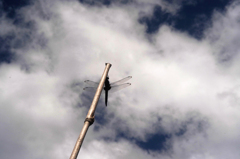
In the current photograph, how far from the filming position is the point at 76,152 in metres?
7.40

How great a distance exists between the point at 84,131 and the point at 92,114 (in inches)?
39.4

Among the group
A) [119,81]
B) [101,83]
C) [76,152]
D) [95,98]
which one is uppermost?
[119,81]

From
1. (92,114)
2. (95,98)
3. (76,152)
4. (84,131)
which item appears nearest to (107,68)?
(95,98)

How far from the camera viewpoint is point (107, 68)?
11.0m

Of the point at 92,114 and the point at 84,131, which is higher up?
the point at 92,114

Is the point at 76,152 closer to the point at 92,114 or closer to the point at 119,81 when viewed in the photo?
the point at 92,114

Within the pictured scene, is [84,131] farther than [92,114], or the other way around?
[92,114]

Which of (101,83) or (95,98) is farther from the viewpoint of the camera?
(101,83)

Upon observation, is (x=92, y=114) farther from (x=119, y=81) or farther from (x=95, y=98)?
(x=119, y=81)

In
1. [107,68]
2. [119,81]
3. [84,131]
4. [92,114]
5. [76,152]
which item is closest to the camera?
[76,152]

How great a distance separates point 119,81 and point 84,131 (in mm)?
8209

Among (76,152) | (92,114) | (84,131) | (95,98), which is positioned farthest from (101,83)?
(76,152)

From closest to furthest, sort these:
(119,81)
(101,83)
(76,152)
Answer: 1. (76,152)
2. (101,83)
3. (119,81)

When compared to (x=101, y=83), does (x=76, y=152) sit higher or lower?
lower
